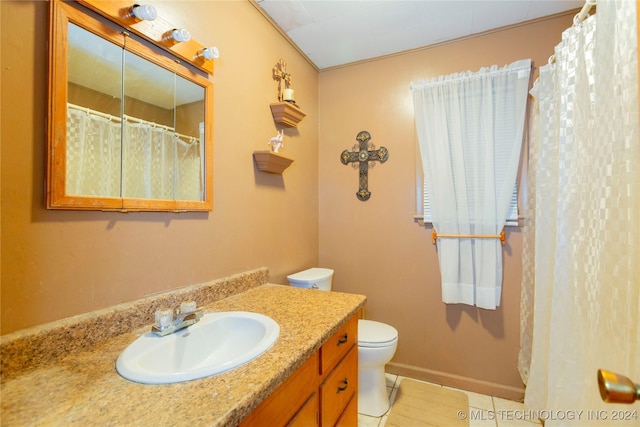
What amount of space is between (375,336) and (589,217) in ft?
3.87

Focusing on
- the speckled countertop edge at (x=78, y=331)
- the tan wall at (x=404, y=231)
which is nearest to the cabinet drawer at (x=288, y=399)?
the speckled countertop edge at (x=78, y=331)

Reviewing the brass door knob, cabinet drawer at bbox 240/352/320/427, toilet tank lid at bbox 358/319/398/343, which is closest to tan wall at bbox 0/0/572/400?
toilet tank lid at bbox 358/319/398/343

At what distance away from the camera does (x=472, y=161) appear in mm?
1847

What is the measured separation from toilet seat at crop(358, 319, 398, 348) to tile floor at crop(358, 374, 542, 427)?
0.45 meters

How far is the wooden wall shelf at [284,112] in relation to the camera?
1.69 meters

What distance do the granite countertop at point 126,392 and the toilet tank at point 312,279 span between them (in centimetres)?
88

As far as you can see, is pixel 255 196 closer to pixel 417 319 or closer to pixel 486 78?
pixel 417 319

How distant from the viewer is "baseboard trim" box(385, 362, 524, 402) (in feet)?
5.91

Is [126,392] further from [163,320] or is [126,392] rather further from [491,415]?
→ [491,415]

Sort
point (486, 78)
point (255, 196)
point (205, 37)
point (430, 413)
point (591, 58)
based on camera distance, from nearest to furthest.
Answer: point (591, 58)
point (205, 37)
point (255, 196)
point (430, 413)
point (486, 78)

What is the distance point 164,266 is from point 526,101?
218 centimetres

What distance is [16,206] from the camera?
71cm

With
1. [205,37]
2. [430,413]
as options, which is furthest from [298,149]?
[430,413]

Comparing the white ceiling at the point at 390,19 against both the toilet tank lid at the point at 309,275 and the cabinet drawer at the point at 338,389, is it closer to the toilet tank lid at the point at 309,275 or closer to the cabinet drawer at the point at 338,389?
the toilet tank lid at the point at 309,275
